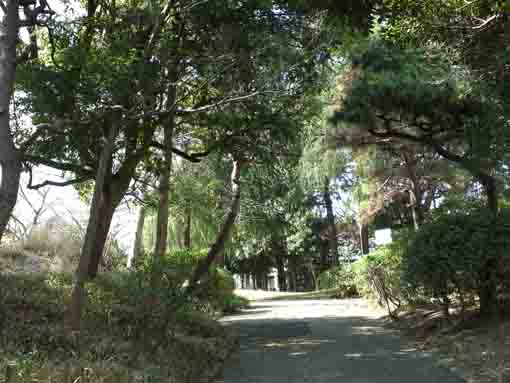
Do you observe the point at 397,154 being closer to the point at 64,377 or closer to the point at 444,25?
the point at 444,25

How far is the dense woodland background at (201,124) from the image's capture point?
6242 millimetres

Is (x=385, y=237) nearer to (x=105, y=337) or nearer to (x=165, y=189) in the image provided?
(x=165, y=189)

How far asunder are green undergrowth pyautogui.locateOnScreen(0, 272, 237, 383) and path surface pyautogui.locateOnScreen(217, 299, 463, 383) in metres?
0.58

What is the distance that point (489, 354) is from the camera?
250 inches

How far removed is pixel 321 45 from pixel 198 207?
6634mm

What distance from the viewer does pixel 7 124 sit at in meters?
6.28

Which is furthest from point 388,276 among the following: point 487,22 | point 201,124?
point 487,22

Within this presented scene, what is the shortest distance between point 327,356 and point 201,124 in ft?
16.4

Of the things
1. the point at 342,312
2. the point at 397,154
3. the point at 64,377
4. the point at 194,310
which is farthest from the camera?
the point at 342,312

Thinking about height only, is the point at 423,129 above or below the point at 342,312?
above

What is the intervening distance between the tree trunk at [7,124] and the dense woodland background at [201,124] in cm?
2

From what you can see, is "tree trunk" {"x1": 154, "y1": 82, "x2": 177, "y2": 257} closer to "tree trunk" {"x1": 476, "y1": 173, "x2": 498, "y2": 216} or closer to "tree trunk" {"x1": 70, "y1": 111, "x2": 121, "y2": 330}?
"tree trunk" {"x1": 70, "y1": 111, "x2": 121, "y2": 330}

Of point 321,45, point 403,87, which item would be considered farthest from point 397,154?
point 321,45

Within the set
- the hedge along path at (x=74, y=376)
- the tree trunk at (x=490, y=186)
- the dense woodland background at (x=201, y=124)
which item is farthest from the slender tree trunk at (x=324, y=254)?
the hedge along path at (x=74, y=376)
